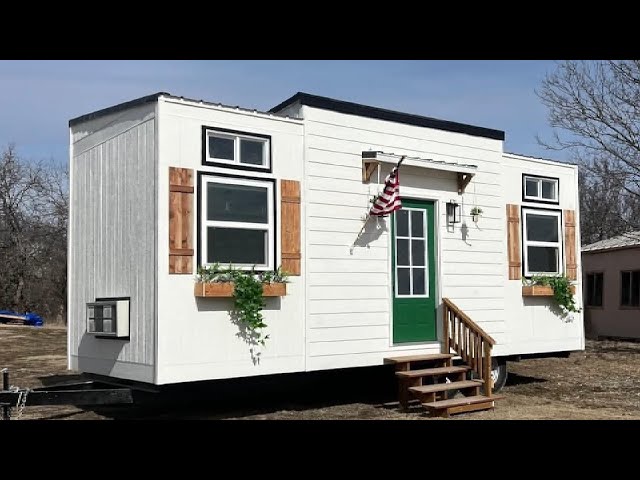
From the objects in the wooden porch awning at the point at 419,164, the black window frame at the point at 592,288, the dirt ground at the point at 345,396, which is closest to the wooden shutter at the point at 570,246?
the dirt ground at the point at 345,396

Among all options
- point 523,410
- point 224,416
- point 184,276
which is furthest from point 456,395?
point 184,276

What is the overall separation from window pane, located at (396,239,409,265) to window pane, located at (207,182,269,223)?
1.95 metres

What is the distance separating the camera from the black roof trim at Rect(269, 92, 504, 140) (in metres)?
7.49

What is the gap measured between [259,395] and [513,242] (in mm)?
3875

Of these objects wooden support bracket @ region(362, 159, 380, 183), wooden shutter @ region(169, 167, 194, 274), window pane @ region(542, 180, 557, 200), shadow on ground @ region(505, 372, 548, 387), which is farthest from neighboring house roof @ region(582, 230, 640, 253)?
wooden shutter @ region(169, 167, 194, 274)

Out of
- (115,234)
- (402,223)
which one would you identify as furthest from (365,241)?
(115,234)

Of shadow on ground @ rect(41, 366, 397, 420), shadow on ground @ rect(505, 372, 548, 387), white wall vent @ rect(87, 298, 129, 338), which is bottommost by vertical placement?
shadow on ground @ rect(505, 372, 548, 387)

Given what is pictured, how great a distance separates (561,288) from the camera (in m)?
9.63

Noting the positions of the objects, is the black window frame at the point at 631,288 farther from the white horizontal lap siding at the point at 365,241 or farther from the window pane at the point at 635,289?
the white horizontal lap siding at the point at 365,241

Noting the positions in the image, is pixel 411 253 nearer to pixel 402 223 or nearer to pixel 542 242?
pixel 402 223

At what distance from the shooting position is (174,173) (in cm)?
641

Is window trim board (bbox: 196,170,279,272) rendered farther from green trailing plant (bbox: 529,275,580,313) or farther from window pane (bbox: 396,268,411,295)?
green trailing plant (bbox: 529,275,580,313)

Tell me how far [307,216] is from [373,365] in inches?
72.6
